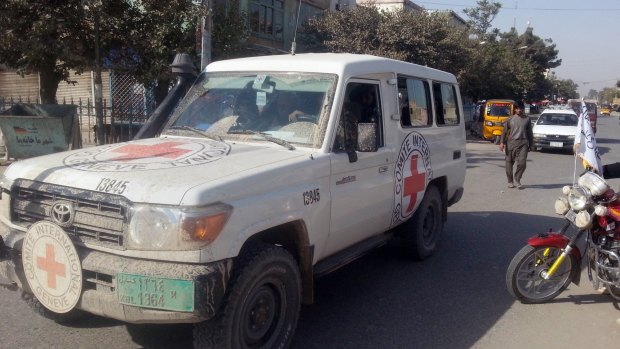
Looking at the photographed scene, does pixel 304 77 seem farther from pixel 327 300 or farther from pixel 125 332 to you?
pixel 125 332

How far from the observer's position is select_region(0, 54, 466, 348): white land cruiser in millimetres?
3209

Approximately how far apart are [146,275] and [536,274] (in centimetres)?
369

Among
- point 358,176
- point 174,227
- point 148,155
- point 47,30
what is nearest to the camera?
point 174,227

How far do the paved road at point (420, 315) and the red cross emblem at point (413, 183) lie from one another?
82 centimetres

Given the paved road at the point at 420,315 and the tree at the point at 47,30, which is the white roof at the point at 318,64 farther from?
the tree at the point at 47,30

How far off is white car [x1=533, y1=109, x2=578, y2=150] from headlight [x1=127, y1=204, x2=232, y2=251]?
772 inches

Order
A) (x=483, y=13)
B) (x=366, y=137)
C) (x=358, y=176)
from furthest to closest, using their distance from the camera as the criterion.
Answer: (x=483, y=13), (x=358, y=176), (x=366, y=137)

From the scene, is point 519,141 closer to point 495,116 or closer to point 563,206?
point 563,206

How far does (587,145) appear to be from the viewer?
5.66 m

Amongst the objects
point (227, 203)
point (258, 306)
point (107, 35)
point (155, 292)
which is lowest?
point (258, 306)

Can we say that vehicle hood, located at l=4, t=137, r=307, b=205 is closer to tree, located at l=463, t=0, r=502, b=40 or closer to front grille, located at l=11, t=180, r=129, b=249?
front grille, located at l=11, t=180, r=129, b=249

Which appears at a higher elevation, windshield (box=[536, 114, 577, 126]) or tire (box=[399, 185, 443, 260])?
windshield (box=[536, 114, 577, 126])

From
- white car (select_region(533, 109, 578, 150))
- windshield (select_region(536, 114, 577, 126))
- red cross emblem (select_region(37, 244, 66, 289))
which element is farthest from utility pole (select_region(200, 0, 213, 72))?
windshield (select_region(536, 114, 577, 126))

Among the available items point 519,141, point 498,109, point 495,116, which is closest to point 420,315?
point 519,141
